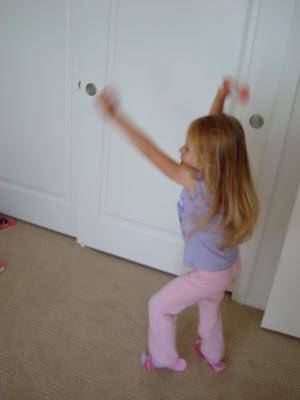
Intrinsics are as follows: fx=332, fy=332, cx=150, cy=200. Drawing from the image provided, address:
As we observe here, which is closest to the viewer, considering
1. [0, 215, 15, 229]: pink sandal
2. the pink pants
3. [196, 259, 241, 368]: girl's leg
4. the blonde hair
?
the blonde hair

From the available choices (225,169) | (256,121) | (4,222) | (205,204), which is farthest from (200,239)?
(4,222)

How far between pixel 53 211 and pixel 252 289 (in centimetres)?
124

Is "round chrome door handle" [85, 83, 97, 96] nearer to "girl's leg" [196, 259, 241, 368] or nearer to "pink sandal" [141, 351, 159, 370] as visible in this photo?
"girl's leg" [196, 259, 241, 368]

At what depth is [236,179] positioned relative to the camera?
974 mm

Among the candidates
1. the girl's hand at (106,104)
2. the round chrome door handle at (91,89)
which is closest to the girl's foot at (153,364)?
the girl's hand at (106,104)

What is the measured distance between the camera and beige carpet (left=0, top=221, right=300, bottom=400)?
118cm

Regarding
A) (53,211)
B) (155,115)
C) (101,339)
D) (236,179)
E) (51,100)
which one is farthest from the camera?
(53,211)

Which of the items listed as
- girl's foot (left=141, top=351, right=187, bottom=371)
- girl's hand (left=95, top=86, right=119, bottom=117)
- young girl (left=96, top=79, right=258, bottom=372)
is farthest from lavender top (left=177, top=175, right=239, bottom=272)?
girl's foot (left=141, top=351, right=187, bottom=371)

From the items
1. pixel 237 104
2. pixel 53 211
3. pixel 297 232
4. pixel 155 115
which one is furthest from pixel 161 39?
pixel 53 211

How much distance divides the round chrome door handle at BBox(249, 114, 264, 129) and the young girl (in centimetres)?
23

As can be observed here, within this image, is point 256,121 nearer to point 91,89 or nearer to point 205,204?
point 205,204

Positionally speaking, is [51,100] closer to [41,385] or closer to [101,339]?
[101,339]

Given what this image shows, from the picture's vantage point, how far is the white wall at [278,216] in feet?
4.38

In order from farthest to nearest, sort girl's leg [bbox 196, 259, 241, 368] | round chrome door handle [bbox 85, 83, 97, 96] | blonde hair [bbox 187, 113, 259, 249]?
round chrome door handle [bbox 85, 83, 97, 96] → girl's leg [bbox 196, 259, 241, 368] → blonde hair [bbox 187, 113, 259, 249]
